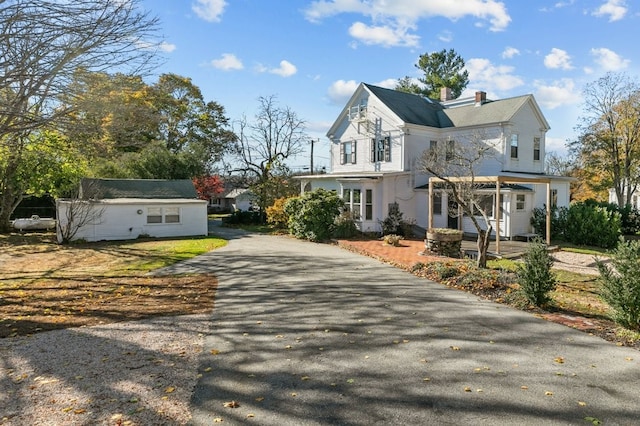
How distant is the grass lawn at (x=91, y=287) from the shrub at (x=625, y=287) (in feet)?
24.0

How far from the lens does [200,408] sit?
4.25 metres

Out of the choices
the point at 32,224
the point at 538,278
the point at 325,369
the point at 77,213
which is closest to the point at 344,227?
the point at 77,213

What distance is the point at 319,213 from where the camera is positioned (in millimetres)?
20734

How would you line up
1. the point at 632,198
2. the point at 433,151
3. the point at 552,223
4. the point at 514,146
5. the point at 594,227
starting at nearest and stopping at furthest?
the point at 594,227, the point at 552,223, the point at 433,151, the point at 514,146, the point at 632,198

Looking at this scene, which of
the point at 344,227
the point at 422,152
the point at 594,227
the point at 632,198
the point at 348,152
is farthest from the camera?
the point at 632,198

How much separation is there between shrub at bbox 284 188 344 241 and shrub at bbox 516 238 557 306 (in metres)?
→ 12.9

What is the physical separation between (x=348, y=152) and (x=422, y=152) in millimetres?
5249

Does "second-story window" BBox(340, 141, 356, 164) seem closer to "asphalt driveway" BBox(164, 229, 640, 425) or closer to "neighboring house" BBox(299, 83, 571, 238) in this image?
"neighboring house" BBox(299, 83, 571, 238)

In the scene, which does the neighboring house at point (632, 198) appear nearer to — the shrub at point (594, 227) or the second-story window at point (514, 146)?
the second-story window at point (514, 146)

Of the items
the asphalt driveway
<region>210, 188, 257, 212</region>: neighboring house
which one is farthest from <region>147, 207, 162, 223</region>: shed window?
<region>210, 188, 257, 212</region>: neighboring house

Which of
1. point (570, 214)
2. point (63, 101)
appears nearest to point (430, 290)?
point (63, 101)

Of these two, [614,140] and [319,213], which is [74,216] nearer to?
[319,213]

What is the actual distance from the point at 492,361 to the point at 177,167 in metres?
31.6

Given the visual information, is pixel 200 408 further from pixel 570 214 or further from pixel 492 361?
pixel 570 214
